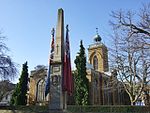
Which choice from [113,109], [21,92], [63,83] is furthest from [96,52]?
[63,83]

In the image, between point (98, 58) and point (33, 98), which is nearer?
point (33, 98)

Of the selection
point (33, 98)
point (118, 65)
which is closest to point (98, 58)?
point (33, 98)

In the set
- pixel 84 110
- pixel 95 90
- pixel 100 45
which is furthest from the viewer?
pixel 100 45

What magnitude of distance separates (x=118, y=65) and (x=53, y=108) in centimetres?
1442

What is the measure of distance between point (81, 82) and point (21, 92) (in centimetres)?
987

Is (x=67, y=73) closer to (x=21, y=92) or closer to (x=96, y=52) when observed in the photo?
(x=21, y=92)

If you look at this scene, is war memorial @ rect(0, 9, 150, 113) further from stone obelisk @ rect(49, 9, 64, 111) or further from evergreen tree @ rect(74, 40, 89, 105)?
evergreen tree @ rect(74, 40, 89, 105)

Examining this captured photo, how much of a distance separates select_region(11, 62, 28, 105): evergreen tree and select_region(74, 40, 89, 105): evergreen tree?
8577mm

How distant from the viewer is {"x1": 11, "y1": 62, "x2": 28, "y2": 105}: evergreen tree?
36.1m

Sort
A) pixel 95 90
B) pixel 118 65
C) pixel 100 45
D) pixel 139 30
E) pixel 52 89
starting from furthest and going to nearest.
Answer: pixel 100 45
pixel 95 90
pixel 118 65
pixel 52 89
pixel 139 30

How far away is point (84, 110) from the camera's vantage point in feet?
82.7

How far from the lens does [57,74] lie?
49.6ft

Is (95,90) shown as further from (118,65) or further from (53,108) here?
(53,108)

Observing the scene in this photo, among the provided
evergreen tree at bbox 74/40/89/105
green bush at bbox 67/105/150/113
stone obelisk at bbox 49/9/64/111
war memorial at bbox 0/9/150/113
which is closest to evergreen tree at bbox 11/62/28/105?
war memorial at bbox 0/9/150/113
